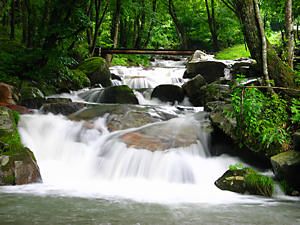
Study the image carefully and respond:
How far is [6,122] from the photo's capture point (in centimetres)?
690

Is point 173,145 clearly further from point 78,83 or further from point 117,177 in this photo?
point 78,83

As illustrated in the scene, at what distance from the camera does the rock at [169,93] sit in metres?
11.9

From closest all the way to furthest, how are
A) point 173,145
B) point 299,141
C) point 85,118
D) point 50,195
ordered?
point 50,195 → point 299,141 → point 173,145 → point 85,118

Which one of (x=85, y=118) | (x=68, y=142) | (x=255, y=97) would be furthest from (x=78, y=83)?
(x=255, y=97)

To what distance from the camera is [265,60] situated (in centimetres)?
770

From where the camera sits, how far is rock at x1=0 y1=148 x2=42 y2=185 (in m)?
5.57

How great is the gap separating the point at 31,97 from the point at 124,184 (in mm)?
5571

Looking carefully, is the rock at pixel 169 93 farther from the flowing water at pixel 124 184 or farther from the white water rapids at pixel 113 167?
the white water rapids at pixel 113 167

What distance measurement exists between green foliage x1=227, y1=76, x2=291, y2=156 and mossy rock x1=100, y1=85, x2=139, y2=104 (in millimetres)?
5072

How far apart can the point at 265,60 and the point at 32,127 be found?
530 centimetres

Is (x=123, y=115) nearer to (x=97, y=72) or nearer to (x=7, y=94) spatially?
(x=7, y=94)

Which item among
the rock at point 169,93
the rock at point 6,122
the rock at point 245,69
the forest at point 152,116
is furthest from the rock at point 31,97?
the rock at point 245,69

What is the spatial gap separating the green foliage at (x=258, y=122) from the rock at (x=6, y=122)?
4.15 m

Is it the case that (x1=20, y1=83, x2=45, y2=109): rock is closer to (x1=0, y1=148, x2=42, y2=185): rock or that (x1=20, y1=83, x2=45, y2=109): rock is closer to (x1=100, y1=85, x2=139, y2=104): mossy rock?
(x1=100, y1=85, x2=139, y2=104): mossy rock
